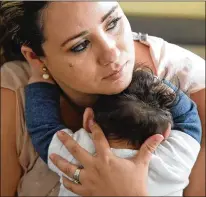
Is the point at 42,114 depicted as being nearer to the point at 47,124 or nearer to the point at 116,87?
the point at 47,124

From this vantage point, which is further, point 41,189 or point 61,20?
point 41,189

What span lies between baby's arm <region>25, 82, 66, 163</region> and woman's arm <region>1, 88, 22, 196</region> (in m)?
0.06

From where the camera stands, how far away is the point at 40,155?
28.7 inches

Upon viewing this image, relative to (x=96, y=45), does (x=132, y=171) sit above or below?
below

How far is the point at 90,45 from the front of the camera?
1.94ft

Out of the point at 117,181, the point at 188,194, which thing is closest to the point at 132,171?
the point at 117,181

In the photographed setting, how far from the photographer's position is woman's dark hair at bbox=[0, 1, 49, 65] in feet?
1.96

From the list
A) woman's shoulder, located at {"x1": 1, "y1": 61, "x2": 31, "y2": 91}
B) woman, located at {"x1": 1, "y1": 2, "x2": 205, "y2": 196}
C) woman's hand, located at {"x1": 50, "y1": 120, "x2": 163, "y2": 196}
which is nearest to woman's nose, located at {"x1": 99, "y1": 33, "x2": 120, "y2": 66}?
woman, located at {"x1": 1, "y1": 2, "x2": 205, "y2": 196}

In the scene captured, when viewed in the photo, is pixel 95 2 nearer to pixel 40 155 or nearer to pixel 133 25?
pixel 133 25

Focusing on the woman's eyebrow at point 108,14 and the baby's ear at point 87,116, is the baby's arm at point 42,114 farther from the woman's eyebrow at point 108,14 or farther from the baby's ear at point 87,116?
the woman's eyebrow at point 108,14

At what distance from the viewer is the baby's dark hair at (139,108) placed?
63 cm

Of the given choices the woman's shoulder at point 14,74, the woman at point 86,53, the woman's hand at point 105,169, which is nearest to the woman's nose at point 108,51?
the woman at point 86,53

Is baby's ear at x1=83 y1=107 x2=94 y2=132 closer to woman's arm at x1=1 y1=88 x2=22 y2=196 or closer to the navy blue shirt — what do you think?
the navy blue shirt

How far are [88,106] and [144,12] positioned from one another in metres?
0.15
